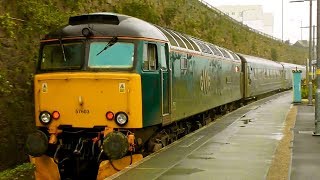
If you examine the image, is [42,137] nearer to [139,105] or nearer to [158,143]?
[139,105]

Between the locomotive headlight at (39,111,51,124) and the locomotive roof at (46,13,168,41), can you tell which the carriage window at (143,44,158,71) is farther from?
the locomotive headlight at (39,111,51,124)

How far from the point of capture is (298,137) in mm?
13422

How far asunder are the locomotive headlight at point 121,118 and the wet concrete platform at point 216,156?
85cm

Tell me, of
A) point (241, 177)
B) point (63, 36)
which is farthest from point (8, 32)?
point (241, 177)

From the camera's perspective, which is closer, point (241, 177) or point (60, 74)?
point (241, 177)

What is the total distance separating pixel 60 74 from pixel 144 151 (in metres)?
2.59

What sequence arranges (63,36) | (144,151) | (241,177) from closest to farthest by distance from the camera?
(241,177), (63,36), (144,151)

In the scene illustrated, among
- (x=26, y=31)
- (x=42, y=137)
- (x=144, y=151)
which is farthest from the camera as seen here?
(x=26, y=31)

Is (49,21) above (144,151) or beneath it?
above

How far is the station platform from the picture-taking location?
8594mm

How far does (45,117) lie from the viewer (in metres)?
10.0

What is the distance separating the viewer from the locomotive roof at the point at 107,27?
9961mm

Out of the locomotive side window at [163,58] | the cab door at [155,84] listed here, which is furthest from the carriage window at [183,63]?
the locomotive side window at [163,58]

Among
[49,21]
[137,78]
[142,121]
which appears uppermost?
[49,21]
